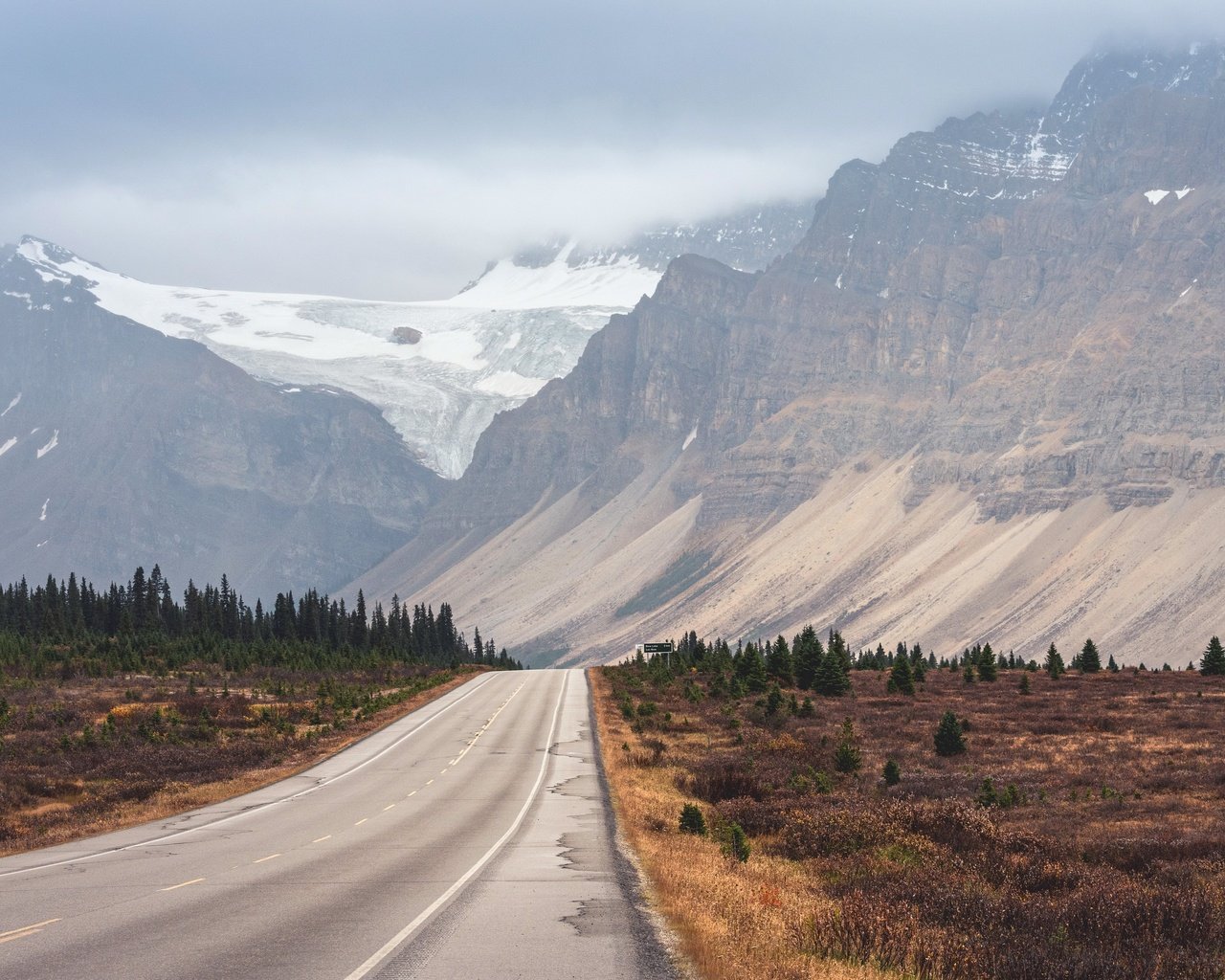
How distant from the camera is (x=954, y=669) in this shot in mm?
110688

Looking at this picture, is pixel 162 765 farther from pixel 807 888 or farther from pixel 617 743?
pixel 807 888

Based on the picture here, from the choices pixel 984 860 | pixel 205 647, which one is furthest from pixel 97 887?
pixel 205 647

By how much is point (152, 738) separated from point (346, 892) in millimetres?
34259

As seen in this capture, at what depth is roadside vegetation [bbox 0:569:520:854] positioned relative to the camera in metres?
39.5

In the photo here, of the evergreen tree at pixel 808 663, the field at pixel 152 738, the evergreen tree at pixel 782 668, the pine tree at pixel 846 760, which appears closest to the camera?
the field at pixel 152 738

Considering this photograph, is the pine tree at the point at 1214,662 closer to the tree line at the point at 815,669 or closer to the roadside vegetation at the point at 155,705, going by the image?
the tree line at the point at 815,669

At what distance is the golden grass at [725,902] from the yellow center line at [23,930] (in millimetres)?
8395

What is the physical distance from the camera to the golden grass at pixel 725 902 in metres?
16.2

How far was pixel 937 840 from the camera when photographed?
90.8 feet

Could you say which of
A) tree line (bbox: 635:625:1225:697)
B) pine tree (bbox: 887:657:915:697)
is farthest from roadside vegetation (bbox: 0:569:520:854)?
pine tree (bbox: 887:657:915:697)

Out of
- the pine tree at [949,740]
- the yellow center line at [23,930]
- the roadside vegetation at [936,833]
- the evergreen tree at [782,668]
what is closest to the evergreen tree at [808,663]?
the evergreen tree at [782,668]

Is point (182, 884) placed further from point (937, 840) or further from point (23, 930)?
point (937, 840)

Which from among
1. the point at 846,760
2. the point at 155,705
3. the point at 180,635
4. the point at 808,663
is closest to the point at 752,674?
the point at 808,663

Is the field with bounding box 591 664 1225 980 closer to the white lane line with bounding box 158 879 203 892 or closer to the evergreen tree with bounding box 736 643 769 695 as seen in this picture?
the white lane line with bounding box 158 879 203 892
